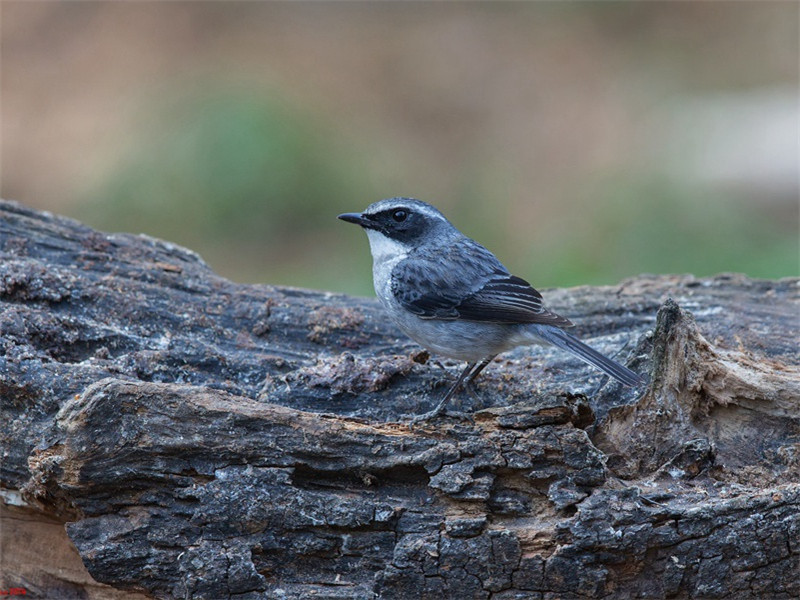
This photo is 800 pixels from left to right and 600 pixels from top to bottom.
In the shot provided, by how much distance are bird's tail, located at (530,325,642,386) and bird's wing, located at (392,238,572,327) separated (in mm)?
74

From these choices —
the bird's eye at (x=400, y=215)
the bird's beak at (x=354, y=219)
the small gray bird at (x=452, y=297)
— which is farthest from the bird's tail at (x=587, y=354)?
the bird's beak at (x=354, y=219)

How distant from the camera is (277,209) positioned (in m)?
13.5

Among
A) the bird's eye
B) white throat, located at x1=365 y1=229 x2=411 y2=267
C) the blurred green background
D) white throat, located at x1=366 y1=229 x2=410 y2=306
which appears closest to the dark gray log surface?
white throat, located at x1=366 y1=229 x2=410 y2=306

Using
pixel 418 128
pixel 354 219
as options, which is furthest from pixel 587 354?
pixel 418 128

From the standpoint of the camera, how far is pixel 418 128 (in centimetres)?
1634

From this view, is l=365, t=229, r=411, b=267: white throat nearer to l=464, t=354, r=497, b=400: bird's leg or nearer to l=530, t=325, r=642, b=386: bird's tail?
l=464, t=354, r=497, b=400: bird's leg

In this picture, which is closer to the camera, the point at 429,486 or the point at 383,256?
the point at 429,486

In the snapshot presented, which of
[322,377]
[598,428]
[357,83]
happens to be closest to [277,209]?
[357,83]

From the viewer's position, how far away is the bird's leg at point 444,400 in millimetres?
5030

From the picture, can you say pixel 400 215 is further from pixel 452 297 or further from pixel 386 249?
pixel 452 297

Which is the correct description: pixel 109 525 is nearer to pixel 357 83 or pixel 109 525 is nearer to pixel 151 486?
pixel 151 486

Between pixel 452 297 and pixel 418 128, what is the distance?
1092 cm

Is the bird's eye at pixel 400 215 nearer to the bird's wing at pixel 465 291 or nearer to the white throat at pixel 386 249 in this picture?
the white throat at pixel 386 249

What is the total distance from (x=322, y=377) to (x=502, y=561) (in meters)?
1.70
